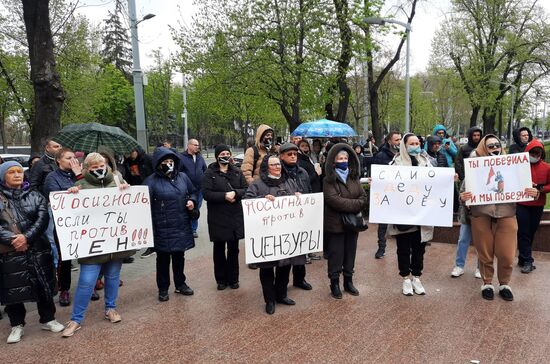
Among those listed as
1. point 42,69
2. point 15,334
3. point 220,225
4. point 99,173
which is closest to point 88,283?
point 15,334

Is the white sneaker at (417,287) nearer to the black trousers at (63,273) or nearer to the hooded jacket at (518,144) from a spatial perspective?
the hooded jacket at (518,144)

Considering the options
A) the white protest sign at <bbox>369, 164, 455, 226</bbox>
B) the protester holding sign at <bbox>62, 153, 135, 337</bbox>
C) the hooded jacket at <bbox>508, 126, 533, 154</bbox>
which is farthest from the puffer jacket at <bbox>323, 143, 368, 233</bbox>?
the hooded jacket at <bbox>508, 126, 533, 154</bbox>

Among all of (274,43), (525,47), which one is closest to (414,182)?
(274,43)

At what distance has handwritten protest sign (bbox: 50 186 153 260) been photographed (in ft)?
14.5

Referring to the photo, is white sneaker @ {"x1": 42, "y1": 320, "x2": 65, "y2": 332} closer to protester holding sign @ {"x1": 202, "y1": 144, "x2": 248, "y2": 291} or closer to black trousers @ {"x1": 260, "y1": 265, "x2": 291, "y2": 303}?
protester holding sign @ {"x1": 202, "y1": 144, "x2": 248, "y2": 291}

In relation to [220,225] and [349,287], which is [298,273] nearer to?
[349,287]

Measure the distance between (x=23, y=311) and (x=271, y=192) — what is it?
2.86 metres

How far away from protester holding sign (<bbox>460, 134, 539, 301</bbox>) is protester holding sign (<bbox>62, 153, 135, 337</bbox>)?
4137mm

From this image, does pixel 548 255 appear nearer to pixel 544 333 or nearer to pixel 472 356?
pixel 544 333

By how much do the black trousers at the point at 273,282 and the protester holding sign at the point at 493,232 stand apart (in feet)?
7.71

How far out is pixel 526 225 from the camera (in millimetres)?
6027

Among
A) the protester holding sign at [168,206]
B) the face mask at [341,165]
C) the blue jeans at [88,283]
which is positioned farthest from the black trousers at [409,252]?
the blue jeans at [88,283]

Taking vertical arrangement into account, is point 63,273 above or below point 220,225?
below

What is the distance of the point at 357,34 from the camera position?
538 inches
